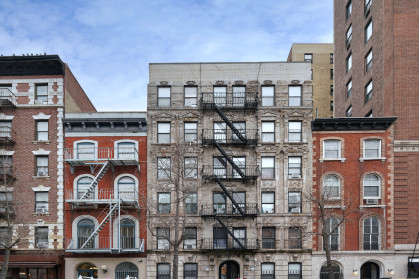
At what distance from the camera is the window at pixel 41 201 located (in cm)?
2905

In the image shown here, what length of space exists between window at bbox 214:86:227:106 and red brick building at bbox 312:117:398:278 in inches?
289

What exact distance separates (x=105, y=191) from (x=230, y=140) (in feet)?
34.7

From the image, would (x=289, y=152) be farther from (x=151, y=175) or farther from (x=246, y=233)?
(x=151, y=175)

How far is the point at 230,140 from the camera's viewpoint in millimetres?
29297

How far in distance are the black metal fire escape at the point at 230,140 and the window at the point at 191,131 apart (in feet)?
2.49

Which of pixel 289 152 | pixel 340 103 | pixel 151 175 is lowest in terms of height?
pixel 151 175

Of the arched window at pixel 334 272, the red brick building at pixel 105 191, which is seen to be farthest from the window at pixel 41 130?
the arched window at pixel 334 272

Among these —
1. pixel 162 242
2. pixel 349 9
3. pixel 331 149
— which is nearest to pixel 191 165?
pixel 162 242

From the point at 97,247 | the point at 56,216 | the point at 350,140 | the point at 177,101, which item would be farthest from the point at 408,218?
the point at 56,216

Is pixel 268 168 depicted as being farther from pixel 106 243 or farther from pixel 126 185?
pixel 106 243

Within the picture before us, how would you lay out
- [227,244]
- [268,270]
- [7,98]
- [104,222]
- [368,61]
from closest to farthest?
[227,244]
[104,222]
[268,270]
[7,98]
[368,61]

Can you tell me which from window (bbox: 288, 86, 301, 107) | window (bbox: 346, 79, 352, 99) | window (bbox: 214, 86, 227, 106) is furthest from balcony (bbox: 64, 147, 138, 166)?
window (bbox: 346, 79, 352, 99)

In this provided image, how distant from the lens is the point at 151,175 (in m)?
29.3

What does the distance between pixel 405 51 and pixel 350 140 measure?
28.9 feet
